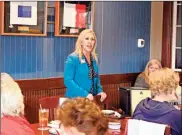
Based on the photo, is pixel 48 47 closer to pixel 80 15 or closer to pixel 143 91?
pixel 80 15

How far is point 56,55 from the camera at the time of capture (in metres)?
3.36

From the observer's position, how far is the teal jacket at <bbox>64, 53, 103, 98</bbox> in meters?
2.67

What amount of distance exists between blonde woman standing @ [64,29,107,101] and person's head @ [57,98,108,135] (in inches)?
53.9

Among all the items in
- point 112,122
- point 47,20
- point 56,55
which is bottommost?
point 112,122

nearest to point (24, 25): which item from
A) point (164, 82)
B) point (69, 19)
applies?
point (69, 19)

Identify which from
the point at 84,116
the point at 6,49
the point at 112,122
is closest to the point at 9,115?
the point at 84,116

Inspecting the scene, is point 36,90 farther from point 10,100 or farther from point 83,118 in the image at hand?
point 83,118

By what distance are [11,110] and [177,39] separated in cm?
306

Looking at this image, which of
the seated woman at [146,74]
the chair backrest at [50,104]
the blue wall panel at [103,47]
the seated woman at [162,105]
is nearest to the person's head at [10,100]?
the seated woman at [162,105]

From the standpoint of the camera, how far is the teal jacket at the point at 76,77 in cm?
267

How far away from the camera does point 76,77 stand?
2.75 m

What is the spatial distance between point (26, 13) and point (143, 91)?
118 cm

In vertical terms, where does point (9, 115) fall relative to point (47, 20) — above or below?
below

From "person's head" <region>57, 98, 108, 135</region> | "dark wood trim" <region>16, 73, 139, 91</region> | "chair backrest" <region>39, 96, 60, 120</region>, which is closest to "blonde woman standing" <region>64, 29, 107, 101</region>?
"chair backrest" <region>39, 96, 60, 120</region>
